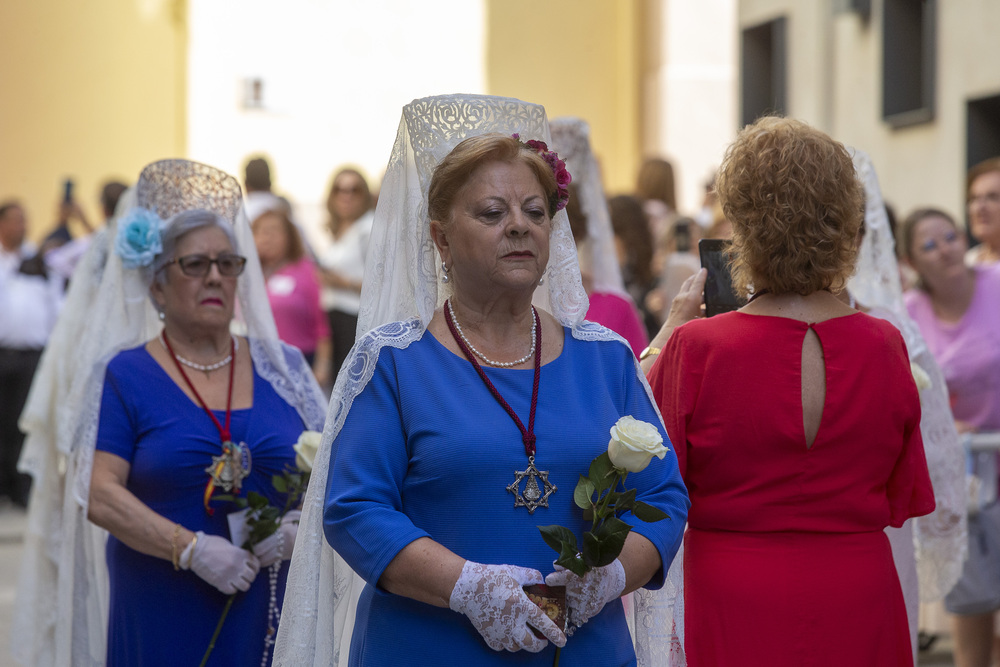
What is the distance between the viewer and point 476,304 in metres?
2.61

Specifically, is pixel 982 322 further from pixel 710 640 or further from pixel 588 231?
pixel 710 640

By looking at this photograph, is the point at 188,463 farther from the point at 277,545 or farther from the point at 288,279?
the point at 288,279

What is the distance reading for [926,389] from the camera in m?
3.87

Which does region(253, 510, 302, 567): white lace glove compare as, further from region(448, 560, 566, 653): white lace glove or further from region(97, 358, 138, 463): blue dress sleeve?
region(448, 560, 566, 653): white lace glove

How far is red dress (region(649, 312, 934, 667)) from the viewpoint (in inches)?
112

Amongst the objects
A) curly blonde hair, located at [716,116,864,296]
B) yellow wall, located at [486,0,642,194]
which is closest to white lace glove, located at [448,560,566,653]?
curly blonde hair, located at [716,116,864,296]

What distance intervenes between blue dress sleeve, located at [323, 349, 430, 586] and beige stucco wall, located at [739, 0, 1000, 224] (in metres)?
7.98

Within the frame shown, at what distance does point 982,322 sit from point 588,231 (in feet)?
6.98

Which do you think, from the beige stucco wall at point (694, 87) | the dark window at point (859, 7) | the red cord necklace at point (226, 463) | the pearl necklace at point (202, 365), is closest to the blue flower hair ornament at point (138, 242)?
the pearl necklace at point (202, 365)

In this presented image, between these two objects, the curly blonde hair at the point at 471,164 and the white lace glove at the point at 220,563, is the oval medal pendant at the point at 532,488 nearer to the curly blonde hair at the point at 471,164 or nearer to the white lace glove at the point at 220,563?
the curly blonde hair at the point at 471,164

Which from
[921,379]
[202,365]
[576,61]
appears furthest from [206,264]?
[576,61]

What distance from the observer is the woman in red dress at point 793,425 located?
9.32ft

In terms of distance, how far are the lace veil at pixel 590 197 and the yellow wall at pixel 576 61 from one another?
10.6 metres

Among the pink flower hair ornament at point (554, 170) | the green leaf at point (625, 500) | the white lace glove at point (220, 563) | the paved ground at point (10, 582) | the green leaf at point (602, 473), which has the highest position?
the pink flower hair ornament at point (554, 170)
